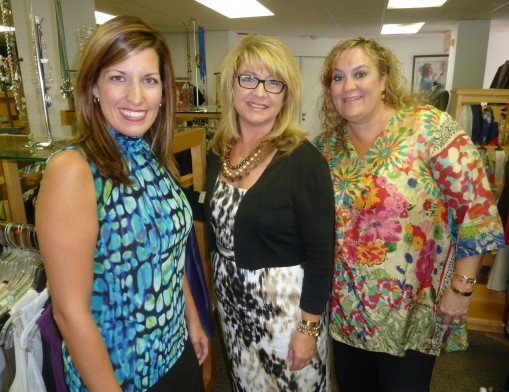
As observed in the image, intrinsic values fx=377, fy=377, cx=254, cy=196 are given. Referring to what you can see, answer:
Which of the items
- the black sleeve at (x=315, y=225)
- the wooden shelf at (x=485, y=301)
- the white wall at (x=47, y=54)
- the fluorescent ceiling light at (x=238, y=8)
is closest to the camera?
the black sleeve at (x=315, y=225)

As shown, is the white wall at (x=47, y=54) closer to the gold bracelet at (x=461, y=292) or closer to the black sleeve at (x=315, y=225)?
the black sleeve at (x=315, y=225)

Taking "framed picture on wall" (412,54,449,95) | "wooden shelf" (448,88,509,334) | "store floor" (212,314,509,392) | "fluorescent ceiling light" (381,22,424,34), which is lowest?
"store floor" (212,314,509,392)

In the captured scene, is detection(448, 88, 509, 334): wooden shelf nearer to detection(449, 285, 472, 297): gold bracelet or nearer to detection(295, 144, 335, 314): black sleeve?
detection(449, 285, 472, 297): gold bracelet

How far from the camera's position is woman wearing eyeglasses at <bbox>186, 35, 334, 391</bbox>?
1114 millimetres

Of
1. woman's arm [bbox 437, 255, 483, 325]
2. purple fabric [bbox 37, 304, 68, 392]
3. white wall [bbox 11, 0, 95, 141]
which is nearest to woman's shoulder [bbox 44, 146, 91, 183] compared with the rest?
purple fabric [bbox 37, 304, 68, 392]

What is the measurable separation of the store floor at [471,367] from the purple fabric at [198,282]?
37.7 inches

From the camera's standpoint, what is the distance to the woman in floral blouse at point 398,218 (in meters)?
1.17

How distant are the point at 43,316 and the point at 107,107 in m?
0.55

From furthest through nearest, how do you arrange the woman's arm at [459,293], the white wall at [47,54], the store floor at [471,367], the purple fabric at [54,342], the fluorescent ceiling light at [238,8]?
the fluorescent ceiling light at [238,8]
the white wall at [47,54]
the store floor at [471,367]
the woman's arm at [459,293]
the purple fabric at [54,342]

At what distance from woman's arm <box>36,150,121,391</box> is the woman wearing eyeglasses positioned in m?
0.48

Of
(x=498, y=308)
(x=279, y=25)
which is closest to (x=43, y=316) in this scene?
(x=498, y=308)

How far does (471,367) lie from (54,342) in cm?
233

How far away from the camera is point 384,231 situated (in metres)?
1.20

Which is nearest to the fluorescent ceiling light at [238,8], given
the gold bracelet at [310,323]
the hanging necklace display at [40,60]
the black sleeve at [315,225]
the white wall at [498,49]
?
the hanging necklace display at [40,60]
